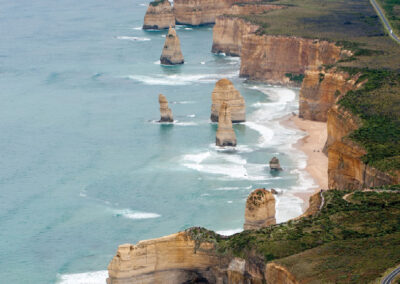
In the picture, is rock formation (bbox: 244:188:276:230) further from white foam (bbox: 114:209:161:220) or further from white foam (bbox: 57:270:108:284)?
white foam (bbox: 114:209:161:220)

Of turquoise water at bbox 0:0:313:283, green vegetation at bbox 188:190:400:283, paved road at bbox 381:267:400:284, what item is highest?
paved road at bbox 381:267:400:284

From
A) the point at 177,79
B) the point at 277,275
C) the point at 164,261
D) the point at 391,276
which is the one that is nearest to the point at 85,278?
the point at 164,261

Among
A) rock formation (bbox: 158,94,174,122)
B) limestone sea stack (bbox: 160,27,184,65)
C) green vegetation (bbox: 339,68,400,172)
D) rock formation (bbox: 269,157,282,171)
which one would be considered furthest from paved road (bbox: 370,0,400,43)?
rock formation (bbox: 269,157,282,171)

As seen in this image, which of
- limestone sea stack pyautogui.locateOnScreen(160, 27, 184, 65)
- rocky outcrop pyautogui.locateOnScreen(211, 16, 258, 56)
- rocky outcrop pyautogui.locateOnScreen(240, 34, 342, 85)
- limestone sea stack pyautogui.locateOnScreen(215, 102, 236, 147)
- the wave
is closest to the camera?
limestone sea stack pyautogui.locateOnScreen(215, 102, 236, 147)

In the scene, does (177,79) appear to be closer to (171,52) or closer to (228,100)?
(171,52)

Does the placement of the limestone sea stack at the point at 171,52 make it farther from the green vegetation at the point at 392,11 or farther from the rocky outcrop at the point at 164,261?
the rocky outcrop at the point at 164,261

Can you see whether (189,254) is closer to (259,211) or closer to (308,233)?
(308,233)

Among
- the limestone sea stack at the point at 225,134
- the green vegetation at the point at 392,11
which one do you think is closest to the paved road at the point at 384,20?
the green vegetation at the point at 392,11

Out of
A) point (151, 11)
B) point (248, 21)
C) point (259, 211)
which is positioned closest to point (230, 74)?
point (248, 21)
